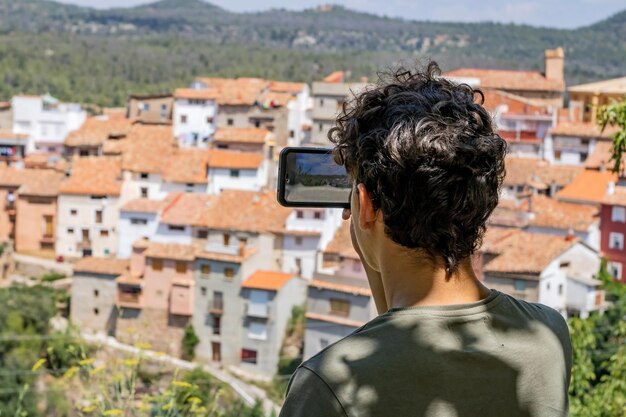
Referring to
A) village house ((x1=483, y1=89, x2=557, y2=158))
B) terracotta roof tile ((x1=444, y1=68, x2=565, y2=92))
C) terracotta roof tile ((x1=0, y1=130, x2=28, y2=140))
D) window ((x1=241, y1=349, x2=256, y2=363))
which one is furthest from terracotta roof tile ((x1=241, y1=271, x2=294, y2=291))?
terracotta roof tile ((x1=444, y1=68, x2=565, y2=92))

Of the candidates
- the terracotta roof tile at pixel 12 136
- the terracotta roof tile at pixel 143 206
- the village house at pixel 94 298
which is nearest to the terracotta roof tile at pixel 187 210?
the terracotta roof tile at pixel 143 206

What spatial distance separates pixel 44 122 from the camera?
30750 millimetres

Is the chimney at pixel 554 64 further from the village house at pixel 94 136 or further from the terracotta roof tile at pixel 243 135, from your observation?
the village house at pixel 94 136

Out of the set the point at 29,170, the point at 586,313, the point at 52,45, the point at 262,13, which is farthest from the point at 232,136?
the point at 262,13

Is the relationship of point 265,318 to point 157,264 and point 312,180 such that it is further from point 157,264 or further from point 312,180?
point 312,180

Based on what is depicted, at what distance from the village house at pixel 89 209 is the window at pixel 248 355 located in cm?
725

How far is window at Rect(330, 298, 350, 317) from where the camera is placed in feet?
58.5

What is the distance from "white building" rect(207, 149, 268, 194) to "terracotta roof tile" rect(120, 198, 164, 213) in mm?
1946

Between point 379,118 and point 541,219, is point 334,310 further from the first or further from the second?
point 379,118

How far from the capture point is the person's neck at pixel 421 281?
1.17 meters

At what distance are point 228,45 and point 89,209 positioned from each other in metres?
62.9

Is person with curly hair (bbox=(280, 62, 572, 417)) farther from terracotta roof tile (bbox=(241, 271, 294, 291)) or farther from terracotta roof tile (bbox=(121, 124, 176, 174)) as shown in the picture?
terracotta roof tile (bbox=(121, 124, 176, 174))

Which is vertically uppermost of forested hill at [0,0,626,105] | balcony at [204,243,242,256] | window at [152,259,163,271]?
forested hill at [0,0,626,105]

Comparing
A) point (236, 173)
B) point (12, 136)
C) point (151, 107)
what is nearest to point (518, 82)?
point (151, 107)
